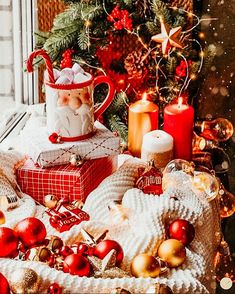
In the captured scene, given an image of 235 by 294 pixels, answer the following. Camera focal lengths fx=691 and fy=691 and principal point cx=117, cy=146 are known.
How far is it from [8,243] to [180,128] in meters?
0.63

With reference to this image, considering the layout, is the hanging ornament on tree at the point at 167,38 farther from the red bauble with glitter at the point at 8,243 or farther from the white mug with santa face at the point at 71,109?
the red bauble with glitter at the point at 8,243

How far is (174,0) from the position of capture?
199 cm

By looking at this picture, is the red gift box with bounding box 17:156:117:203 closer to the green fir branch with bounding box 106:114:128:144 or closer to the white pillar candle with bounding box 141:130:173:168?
the white pillar candle with bounding box 141:130:173:168

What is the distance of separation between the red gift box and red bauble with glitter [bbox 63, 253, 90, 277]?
0.30 metres

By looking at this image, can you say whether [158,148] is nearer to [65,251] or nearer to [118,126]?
[118,126]

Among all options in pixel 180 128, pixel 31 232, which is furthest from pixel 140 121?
pixel 31 232

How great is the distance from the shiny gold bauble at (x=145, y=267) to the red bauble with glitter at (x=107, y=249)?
31 mm

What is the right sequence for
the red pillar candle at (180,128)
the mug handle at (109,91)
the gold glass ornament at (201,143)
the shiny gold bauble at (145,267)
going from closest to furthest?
the shiny gold bauble at (145,267) → the mug handle at (109,91) → the red pillar candle at (180,128) → the gold glass ornament at (201,143)

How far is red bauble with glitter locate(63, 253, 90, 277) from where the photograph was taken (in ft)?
3.94

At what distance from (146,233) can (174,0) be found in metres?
0.90

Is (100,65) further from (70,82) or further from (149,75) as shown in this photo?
(70,82)

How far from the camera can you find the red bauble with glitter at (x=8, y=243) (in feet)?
4.17

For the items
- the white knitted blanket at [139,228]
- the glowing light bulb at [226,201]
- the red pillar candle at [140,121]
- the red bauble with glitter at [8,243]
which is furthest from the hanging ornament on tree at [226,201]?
the red bauble with glitter at [8,243]

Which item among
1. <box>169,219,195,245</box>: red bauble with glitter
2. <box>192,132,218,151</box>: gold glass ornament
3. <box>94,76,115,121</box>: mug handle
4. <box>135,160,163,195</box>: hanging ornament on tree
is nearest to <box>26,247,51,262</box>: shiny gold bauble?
<box>169,219,195,245</box>: red bauble with glitter
